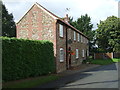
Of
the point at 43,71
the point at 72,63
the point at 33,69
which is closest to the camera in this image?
the point at 33,69

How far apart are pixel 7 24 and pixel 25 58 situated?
1180 inches

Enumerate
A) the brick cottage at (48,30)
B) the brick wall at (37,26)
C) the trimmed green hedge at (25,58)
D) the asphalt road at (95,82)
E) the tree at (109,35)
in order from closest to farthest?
the asphalt road at (95,82) < the trimmed green hedge at (25,58) < the brick cottage at (48,30) < the brick wall at (37,26) < the tree at (109,35)

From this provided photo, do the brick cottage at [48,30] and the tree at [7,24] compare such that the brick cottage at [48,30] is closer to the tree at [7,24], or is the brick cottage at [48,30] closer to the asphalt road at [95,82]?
the asphalt road at [95,82]

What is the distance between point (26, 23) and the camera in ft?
69.4

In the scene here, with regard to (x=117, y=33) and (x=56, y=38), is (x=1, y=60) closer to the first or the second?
(x=56, y=38)

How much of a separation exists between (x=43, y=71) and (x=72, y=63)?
9.59 meters

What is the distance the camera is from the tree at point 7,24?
40116 mm

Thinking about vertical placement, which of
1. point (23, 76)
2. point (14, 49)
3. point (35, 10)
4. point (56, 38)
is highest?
point (35, 10)

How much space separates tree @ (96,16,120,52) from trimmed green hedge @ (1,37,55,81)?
30833 millimetres

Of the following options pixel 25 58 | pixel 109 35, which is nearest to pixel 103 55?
pixel 109 35

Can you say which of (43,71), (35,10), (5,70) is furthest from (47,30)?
(5,70)

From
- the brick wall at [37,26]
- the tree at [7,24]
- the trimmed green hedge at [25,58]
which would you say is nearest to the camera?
the trimmed green hedge at [25,58]

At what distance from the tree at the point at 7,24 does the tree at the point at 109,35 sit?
24.3 m

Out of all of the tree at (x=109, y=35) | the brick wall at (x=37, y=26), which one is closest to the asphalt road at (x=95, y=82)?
the brick wall at (x=37, y=26)
